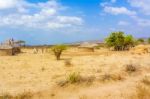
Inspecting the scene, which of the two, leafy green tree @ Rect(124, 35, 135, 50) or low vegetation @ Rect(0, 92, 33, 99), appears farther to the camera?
leafy green tree @ Rect(124, 35, 135, 50)

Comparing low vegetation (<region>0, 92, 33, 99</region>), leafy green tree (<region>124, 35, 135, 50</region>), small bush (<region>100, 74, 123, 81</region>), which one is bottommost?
low vegetation (<region>0, 92, 33, 99</region>)

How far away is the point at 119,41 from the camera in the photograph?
52.7m

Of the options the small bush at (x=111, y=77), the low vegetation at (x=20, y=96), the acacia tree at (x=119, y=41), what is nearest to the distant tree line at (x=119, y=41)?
the acacia tree at (x=119, y=41)

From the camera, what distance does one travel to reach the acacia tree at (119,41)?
5269 cm

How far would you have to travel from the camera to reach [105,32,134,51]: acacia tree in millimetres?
52688

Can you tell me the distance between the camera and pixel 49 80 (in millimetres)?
16781

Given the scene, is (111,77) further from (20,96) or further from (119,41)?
(119,41)

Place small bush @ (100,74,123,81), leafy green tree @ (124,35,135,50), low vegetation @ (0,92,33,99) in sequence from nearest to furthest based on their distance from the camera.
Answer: low vegetation @ (0,92,33,99)
small bush @ (100,74,123,81)
leafy green tree @ (124,35,135,50)

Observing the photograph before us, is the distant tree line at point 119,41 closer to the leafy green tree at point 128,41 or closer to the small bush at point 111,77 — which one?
the leafy green tree at point 128,41

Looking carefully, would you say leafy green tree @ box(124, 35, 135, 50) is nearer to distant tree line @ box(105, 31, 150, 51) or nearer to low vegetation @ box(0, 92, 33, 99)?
distant tree line @ box(105, 31, 150, 51)

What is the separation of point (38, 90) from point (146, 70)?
31.6ft

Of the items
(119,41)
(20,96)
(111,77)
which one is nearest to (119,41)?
(119,41)

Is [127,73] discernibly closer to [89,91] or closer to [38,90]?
[89,91]

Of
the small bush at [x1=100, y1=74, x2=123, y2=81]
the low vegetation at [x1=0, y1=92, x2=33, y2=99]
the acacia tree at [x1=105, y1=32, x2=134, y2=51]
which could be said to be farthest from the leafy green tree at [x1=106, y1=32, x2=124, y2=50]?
the low vegetation at [x1=0, y1=92, x2=33, y2=99]
